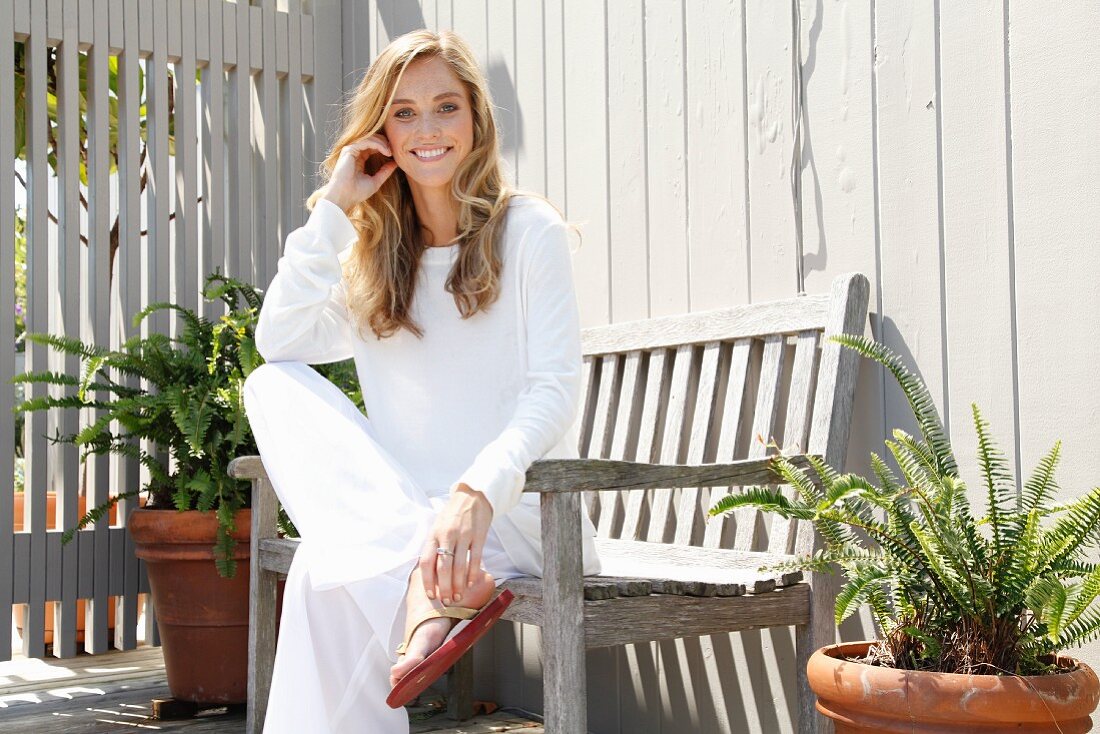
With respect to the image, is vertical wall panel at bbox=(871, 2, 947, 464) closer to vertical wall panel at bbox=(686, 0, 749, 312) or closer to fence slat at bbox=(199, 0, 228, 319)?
vertical wall panel at bbox=(686, 0, 749, 312)

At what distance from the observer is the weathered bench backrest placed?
7.07 feet

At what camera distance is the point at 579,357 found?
1942mm

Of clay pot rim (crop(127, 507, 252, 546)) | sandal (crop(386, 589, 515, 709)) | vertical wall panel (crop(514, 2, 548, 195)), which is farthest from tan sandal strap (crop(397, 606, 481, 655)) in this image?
vertical wall panel (crop(514, 2, 548, 195))

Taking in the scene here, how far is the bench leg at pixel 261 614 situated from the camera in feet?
8.60

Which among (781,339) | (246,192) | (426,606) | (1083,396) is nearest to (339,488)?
(426,606)

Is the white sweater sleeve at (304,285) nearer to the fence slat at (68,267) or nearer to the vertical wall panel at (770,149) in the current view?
the vertical wall panel at (770,149)

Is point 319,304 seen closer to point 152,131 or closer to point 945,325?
point 945,325

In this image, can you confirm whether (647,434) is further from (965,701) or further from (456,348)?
(965,701)

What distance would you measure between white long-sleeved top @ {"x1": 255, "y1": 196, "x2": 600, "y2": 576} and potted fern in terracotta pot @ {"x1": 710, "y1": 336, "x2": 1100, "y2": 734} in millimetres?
376

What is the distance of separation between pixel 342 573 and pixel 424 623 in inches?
9.8

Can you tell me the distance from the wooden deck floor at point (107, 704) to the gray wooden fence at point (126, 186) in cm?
9

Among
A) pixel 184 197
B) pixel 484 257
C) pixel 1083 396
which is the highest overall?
pixel 184 197

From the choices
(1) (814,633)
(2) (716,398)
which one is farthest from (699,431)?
(1) (814,633)

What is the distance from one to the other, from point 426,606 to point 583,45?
1.82 meters
